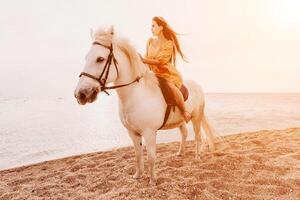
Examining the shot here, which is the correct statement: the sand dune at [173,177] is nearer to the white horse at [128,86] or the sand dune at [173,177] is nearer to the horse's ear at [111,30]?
the white horse at [128,86]

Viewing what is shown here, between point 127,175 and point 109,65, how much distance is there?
7.08 ft

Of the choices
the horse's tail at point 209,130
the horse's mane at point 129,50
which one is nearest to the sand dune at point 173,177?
the horse's tail at point 209,130

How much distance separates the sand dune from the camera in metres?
4.45

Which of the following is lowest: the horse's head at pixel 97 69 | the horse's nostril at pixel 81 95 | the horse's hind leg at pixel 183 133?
the horse's hind leg at pixel 183 133

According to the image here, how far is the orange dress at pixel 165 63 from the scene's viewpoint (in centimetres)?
477

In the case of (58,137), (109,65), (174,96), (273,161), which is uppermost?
(109,65)

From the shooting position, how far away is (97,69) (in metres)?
3.95

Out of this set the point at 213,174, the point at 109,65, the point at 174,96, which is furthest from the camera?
the point at 213,174

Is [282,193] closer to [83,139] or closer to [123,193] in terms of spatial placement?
[123,193]

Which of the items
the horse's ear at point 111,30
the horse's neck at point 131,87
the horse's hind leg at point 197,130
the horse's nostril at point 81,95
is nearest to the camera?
the horse's nostril at point 81,95

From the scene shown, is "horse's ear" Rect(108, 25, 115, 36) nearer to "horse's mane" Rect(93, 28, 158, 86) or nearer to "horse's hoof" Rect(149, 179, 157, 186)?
"horse's mane" Rect(93, 28, 158, 86)

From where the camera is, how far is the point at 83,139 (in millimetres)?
12008

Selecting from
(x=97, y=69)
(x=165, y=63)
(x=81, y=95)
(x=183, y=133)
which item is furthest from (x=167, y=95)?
(x=183, y=133)

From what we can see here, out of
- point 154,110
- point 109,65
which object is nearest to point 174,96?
point 154,110
